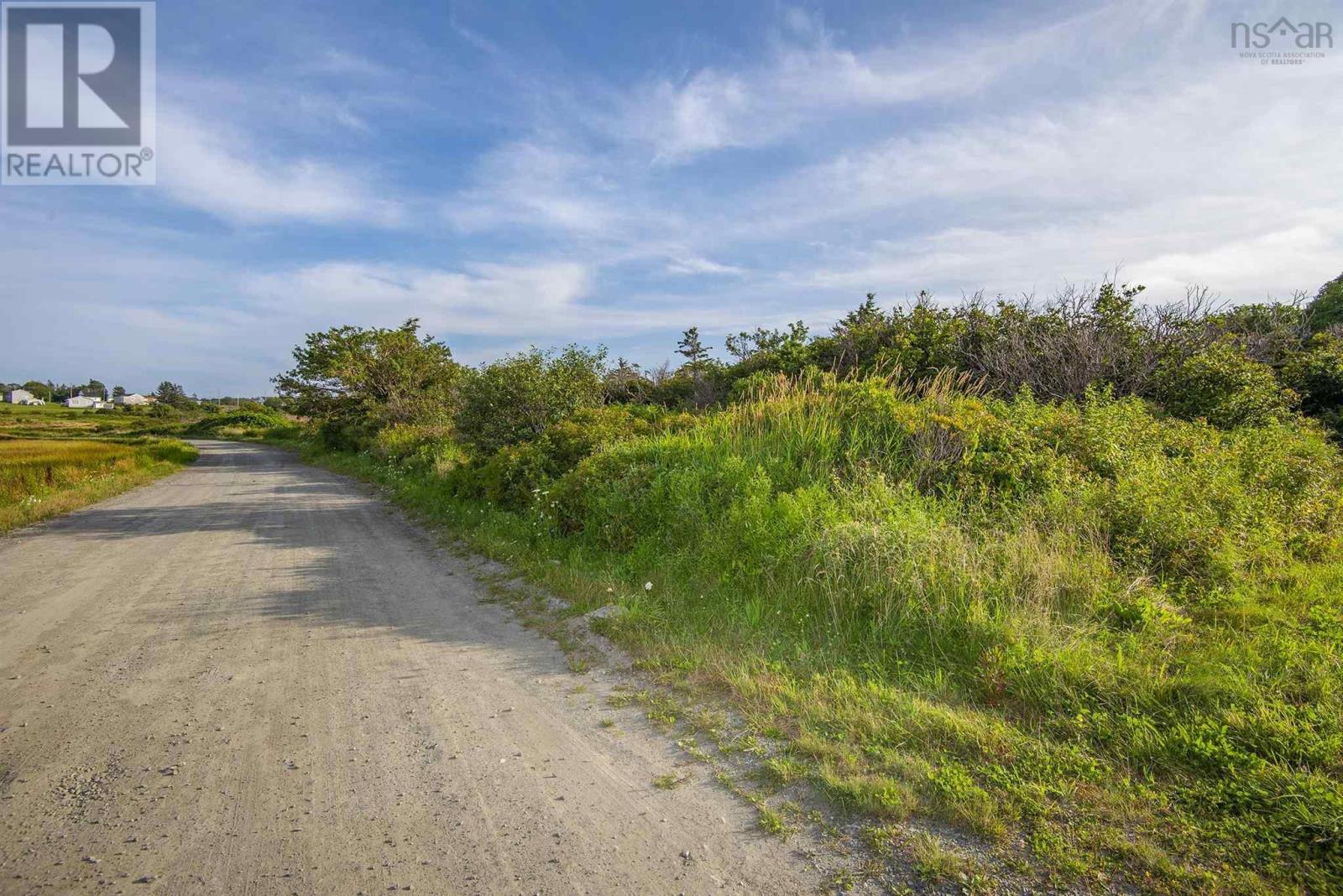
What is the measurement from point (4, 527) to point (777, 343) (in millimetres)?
16731

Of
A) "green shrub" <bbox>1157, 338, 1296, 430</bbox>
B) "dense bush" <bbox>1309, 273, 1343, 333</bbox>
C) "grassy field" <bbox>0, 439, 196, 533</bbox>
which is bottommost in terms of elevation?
"grassy field" <bbox>0, 439, 196, 533</bbox>

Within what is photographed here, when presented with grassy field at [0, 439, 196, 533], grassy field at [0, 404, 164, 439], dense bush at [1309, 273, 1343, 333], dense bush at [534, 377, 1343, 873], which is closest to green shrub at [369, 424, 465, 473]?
grassy field at [0, 439, 196, 533]

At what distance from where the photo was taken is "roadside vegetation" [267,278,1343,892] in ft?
9.60

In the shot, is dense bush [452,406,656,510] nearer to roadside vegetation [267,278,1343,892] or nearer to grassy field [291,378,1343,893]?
roadside vegetation [267,278,1343,892]

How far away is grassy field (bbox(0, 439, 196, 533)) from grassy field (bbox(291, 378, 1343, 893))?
9.32 metres

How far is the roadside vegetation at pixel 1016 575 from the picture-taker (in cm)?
293

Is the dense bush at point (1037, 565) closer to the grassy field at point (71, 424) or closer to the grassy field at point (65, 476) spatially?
Result: the grassy field at point (65, 476)

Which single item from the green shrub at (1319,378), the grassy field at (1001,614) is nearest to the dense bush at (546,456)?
the grassy field at (1001,614)

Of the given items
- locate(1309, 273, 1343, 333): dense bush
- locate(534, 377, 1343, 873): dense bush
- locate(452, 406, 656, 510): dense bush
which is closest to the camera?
locate(534, 377, 1343, 873): dense bush

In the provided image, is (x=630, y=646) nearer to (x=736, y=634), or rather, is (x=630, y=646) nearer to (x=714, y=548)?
(x=736, y=634)

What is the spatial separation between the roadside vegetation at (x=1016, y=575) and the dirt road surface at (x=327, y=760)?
2.61 feet

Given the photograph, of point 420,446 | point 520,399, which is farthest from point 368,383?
point 520,399

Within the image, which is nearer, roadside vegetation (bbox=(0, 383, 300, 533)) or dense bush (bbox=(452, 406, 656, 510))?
dense bush (bbox=(452, 406, 656, 510))

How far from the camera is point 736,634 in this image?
5023 mm
